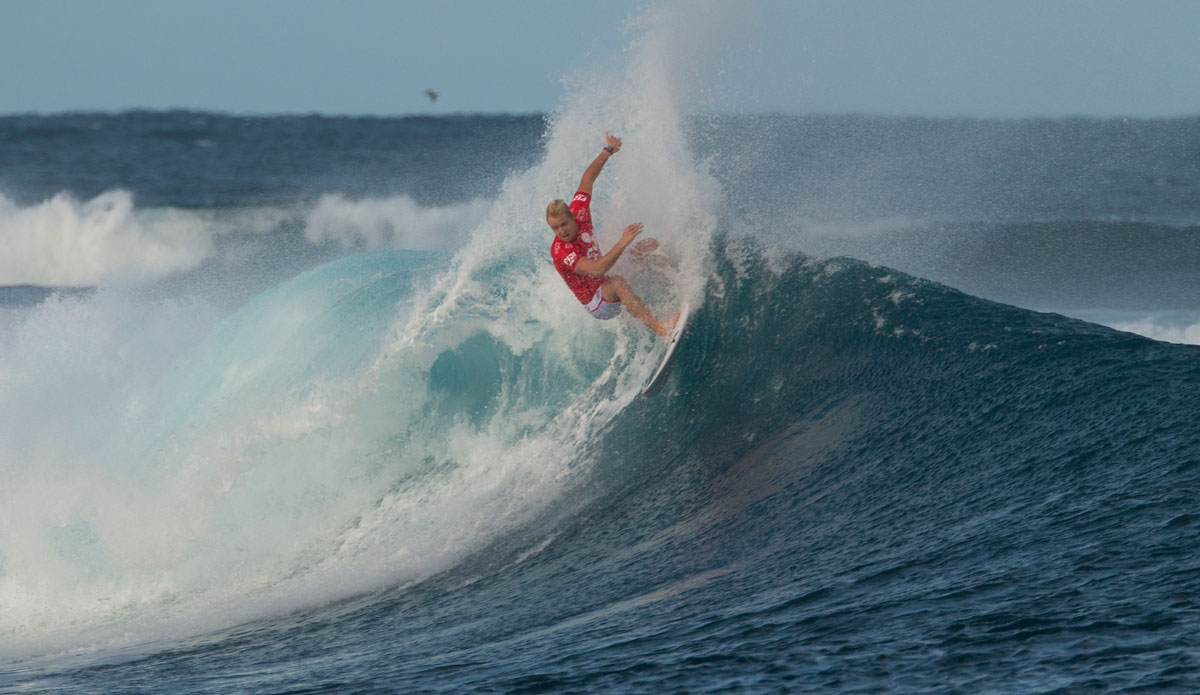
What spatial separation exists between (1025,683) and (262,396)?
257 inches

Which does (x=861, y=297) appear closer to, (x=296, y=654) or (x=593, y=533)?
(x=593, y=533)

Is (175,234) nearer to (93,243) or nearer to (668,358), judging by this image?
(93,243)

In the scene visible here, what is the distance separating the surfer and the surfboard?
5 cm

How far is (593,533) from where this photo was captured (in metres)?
6.28

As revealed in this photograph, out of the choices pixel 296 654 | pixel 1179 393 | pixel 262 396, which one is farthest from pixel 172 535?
pixel 1179 393

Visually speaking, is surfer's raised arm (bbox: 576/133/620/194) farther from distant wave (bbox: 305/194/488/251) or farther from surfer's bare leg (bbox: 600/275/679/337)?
distant wave (bbox: 305/194/488/251)

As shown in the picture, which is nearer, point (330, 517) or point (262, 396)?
point (330, 517)

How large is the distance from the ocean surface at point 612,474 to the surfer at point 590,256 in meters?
0.61

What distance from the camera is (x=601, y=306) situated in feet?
23.1

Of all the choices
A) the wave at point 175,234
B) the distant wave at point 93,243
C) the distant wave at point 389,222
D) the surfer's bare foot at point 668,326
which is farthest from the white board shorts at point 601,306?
the distant wave at point 93,243

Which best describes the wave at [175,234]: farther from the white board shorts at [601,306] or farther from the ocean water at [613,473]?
the white board shorts at [601,306]

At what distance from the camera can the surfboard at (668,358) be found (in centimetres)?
723

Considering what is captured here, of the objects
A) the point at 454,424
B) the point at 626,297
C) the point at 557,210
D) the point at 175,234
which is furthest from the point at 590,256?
the point at 175,234

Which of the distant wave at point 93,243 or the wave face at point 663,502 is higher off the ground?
the distant wave at point 93,243
